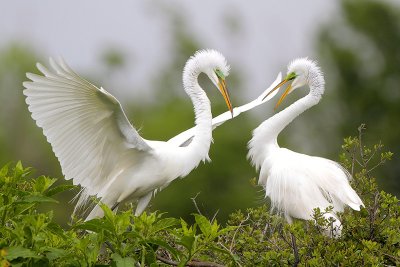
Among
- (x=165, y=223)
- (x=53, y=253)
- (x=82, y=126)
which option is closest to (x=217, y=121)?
(x=82, y=126)

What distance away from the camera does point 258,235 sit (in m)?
4.82

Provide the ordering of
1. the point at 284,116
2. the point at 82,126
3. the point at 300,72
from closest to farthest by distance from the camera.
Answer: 1. the point at 82,126
2. the point at 284,116
3. the point at 300,72

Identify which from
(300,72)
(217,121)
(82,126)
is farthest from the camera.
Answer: (300,72)

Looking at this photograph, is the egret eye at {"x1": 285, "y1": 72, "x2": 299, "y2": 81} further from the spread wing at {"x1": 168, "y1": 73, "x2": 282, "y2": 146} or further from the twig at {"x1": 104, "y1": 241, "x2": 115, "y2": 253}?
the twig at {"x1": 104, "y1": 241, "x2": 115, "y2": 253}

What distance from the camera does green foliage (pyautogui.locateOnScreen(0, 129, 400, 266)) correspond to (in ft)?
12.6

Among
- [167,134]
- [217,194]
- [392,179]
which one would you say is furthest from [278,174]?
[167,134]

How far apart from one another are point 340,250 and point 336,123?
22.9 m

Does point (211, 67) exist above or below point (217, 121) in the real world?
above

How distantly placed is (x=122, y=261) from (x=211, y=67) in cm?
326

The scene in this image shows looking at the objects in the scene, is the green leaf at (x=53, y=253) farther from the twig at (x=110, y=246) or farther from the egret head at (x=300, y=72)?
the egret head at (x=300, y=72)

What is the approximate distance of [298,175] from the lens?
6723 millimetres

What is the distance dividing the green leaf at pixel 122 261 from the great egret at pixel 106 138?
5.68 feet

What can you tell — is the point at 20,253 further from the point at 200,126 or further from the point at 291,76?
the point at 291,76

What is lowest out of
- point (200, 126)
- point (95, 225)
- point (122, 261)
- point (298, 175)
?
point (298, 175)
